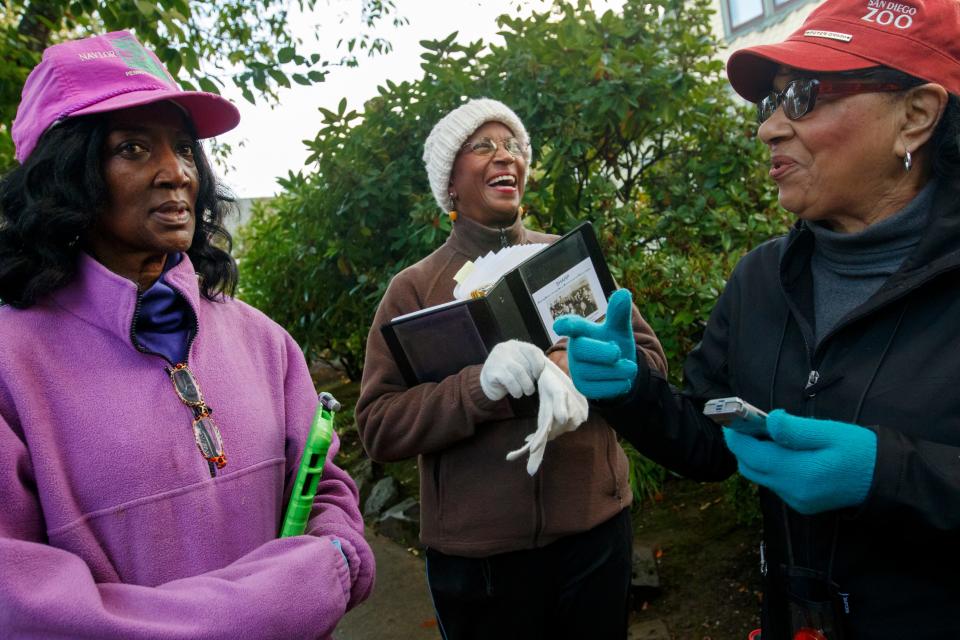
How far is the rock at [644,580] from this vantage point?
144 inches

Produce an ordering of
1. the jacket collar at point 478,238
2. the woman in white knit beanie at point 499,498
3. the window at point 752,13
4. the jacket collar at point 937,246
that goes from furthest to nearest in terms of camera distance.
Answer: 1. the window at point 752,13
2. the jacket collar at point 478,238
3. the woman in white knit beanie at point 499,498
4. the jacket collar at point 937,246

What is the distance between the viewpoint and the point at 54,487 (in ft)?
4.38

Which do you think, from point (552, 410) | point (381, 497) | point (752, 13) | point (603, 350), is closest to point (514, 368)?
point (552, 410)

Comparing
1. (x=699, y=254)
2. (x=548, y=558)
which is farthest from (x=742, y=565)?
(x=548, y=558)

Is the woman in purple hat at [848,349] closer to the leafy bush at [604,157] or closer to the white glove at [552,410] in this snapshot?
the white glove at [552,410]

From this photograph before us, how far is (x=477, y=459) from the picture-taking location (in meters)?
2.26

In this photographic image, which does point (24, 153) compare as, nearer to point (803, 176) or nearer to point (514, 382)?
point (514, 382)

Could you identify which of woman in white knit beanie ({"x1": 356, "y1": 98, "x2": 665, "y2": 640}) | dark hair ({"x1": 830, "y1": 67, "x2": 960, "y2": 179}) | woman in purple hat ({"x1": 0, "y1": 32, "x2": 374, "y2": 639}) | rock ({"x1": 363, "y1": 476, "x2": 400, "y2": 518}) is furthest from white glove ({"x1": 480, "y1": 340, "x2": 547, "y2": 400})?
rock ({"x1": 363, "y1": 476, "x2": 400, "y2": 518})

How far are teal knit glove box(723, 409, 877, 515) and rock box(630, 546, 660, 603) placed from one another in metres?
2.45

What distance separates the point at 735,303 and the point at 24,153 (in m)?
1.78

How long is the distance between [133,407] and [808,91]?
5.46 ft

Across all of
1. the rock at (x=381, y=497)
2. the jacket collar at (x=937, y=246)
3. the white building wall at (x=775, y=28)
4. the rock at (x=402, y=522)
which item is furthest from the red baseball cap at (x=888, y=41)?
the white building wall at (x=775, y=28)

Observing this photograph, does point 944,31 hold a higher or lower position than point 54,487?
higher

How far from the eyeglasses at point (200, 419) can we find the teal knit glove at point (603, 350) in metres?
0.81
